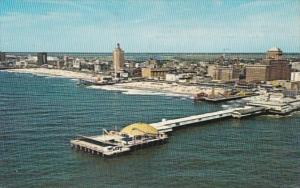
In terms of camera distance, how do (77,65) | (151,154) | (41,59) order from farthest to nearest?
(41,59) < (77,65) < (151,154)

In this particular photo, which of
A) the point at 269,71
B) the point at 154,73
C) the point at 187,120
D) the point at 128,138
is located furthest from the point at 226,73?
the point at 128,138

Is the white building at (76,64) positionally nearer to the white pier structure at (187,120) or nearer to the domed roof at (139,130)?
the white pier structure at (187,120)

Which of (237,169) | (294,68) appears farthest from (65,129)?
(294,68)

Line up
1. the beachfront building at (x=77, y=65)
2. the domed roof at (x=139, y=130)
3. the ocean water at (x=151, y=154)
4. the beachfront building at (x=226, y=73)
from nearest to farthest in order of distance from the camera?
the ocean water at (x=151, y=154)
the domed roof at (x=139, y=130)
the beachfront building at (x=226, y=73)
the beachfront building at (x=77, y=65)

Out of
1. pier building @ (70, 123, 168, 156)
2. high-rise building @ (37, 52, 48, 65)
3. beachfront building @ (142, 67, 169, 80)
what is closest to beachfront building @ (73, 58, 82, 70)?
high-rise building @ (37, 52, 48, 65)

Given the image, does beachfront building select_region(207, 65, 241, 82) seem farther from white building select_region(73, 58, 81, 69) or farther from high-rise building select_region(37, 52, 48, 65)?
high-rise building select_region(37, 52, 48, 65)

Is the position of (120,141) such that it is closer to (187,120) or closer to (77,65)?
(187,120)

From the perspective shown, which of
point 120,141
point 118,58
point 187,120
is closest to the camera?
point 120,141

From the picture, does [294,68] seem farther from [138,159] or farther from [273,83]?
[138,159]

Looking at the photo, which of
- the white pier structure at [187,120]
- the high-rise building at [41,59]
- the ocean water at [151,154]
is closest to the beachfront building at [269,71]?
the white pier structure at [187,120]
